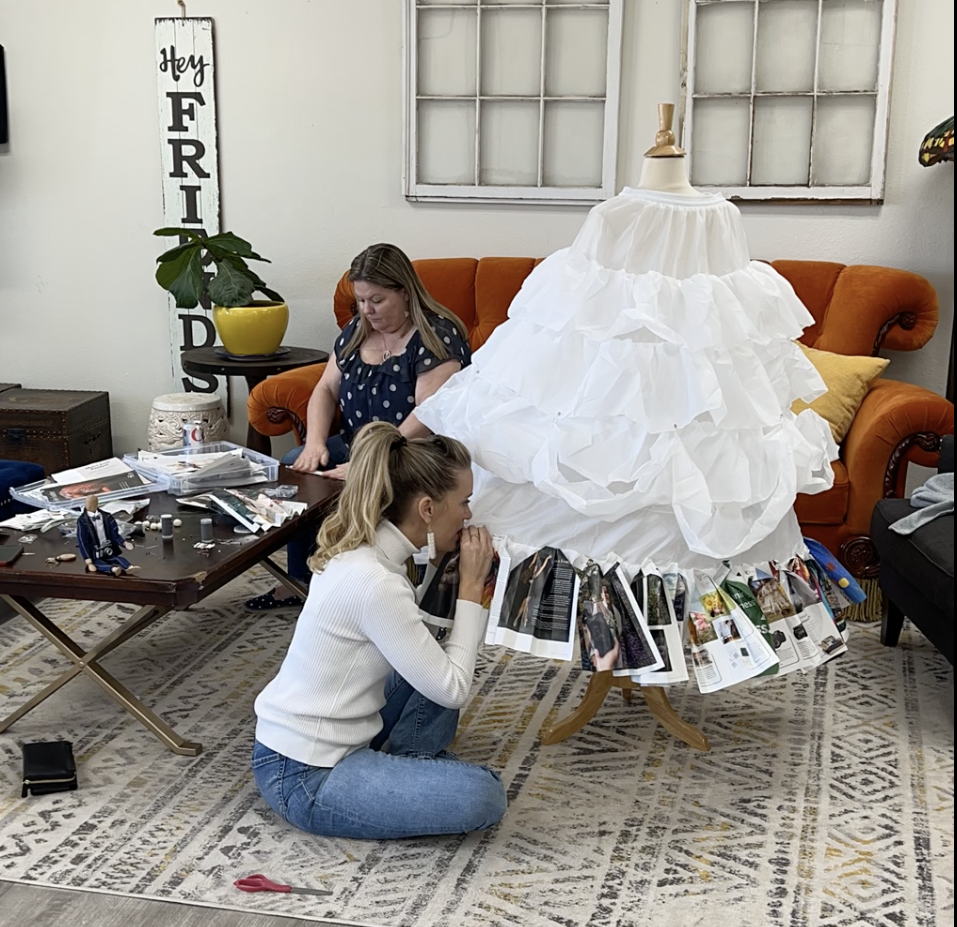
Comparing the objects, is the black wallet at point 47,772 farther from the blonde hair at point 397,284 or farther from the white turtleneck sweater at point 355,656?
the blonde hair at point 397,284

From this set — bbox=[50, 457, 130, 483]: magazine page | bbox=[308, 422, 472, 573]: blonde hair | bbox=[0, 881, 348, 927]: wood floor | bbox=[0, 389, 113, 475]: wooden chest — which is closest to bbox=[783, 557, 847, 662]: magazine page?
bbox=[308, 422, 472, 573]: blonde hair

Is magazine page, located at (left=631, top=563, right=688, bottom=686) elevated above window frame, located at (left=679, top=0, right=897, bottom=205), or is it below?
below

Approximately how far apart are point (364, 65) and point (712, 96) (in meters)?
1.22

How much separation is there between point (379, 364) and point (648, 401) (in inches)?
50.6

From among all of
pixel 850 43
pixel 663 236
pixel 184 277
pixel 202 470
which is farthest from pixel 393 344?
pixel 850 43

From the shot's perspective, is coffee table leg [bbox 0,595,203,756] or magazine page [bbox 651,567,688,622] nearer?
magazine page [bbox 651,567,688,622]

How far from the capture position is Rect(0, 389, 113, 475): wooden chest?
13.7 feet

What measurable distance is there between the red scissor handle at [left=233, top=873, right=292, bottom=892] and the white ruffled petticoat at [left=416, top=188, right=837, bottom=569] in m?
0.75

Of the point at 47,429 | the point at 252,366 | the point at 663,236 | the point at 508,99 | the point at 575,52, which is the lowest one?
the point at 47,429

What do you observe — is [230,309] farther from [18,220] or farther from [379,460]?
[379,460]

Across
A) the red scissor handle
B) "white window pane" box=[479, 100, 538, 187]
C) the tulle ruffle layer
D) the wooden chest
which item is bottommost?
the red scissor handle

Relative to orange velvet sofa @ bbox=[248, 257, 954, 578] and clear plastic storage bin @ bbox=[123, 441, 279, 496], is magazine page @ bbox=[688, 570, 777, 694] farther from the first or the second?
clear plastic storage bin @ bbox=[123, 441, 279, 496]

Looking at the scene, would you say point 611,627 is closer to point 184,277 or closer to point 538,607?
point 538,607

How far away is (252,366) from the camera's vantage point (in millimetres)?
3887
